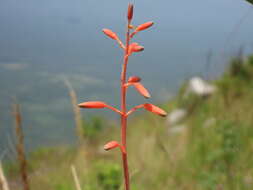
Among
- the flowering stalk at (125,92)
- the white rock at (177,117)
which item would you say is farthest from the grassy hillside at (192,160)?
the flowering stalk at (125,92)

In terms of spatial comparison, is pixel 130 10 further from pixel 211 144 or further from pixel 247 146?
pixel 211 144

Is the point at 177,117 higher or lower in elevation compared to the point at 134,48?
lower

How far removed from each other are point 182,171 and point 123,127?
197 cm

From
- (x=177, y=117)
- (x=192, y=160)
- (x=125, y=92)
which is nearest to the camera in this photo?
(x=125, y=92)

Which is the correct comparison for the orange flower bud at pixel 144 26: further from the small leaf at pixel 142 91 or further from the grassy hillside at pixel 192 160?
the grassy hillside at pixel 192 160

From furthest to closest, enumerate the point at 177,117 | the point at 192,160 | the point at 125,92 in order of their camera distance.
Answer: the point at 177,117, the point at 192,160, the point at 125,92

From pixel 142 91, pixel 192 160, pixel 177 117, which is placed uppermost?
pixel 142 91

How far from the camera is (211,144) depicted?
8.71 feet

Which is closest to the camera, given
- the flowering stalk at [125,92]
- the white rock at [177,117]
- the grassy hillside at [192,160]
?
the flowering stalk at [125,92]

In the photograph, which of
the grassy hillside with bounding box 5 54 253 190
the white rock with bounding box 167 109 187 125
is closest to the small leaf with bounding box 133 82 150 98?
the grassy hillside with bounding box 5 54 253 190

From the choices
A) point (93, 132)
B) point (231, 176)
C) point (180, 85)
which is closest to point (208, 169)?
point (231, 176)

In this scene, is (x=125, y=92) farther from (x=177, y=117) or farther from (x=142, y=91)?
(x=177, y=117)

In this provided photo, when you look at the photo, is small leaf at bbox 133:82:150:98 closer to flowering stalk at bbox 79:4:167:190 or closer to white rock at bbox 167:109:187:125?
flowering stalk at bbox 79:4:167:190

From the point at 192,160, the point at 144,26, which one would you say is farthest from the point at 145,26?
the point at 192,160
